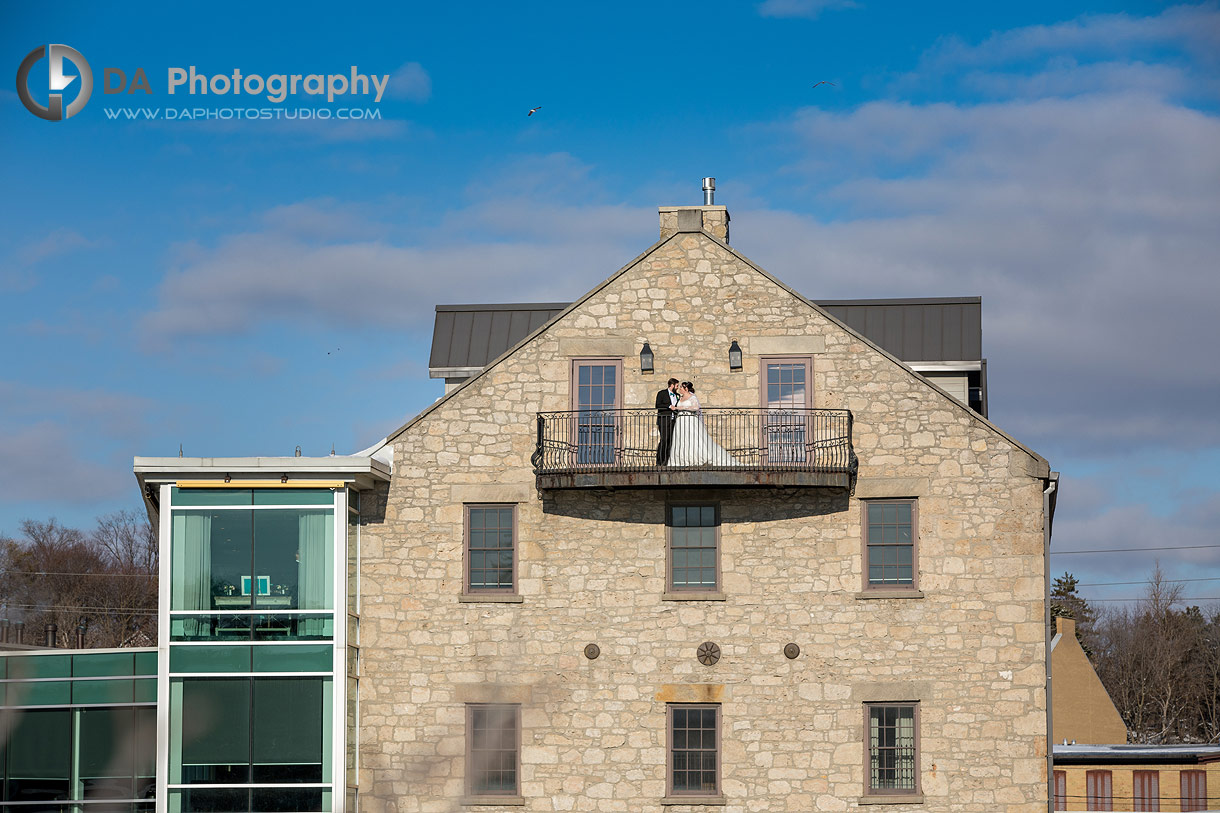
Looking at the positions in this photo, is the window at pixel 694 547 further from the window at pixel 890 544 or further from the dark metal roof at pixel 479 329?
the dark metal roof at pixel 479 329

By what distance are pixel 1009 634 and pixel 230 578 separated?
1290 cm

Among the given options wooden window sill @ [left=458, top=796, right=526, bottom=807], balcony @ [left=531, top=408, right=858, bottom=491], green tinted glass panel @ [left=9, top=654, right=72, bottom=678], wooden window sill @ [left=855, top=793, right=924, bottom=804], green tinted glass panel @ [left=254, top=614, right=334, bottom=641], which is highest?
balcony @ [left=531, top=408, right=858, bottom=491]

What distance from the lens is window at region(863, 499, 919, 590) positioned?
2562cm

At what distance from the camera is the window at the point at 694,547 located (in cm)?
2597

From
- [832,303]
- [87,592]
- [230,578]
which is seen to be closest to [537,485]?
[230,578]

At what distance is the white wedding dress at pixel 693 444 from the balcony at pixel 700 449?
0.05 ft

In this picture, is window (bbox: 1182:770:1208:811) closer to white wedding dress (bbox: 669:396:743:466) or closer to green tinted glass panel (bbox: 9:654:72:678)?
white wedding dress (bbox: 669:396:743:466)

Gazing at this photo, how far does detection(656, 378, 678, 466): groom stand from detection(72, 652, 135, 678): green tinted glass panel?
954cm

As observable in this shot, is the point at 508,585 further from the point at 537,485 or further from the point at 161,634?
the point at 161,634

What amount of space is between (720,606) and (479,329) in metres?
9.81

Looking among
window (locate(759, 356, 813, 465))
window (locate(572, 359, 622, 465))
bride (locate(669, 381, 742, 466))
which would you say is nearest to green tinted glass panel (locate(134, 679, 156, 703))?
window (locate(572, 359, 622, 465))

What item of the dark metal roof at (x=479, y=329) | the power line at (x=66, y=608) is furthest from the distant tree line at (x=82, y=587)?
the dark metal roof at (x=479, y=329)

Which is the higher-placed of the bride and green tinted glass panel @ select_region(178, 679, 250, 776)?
the bride

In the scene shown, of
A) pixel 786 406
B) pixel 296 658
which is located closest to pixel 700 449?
pixel 786 406
